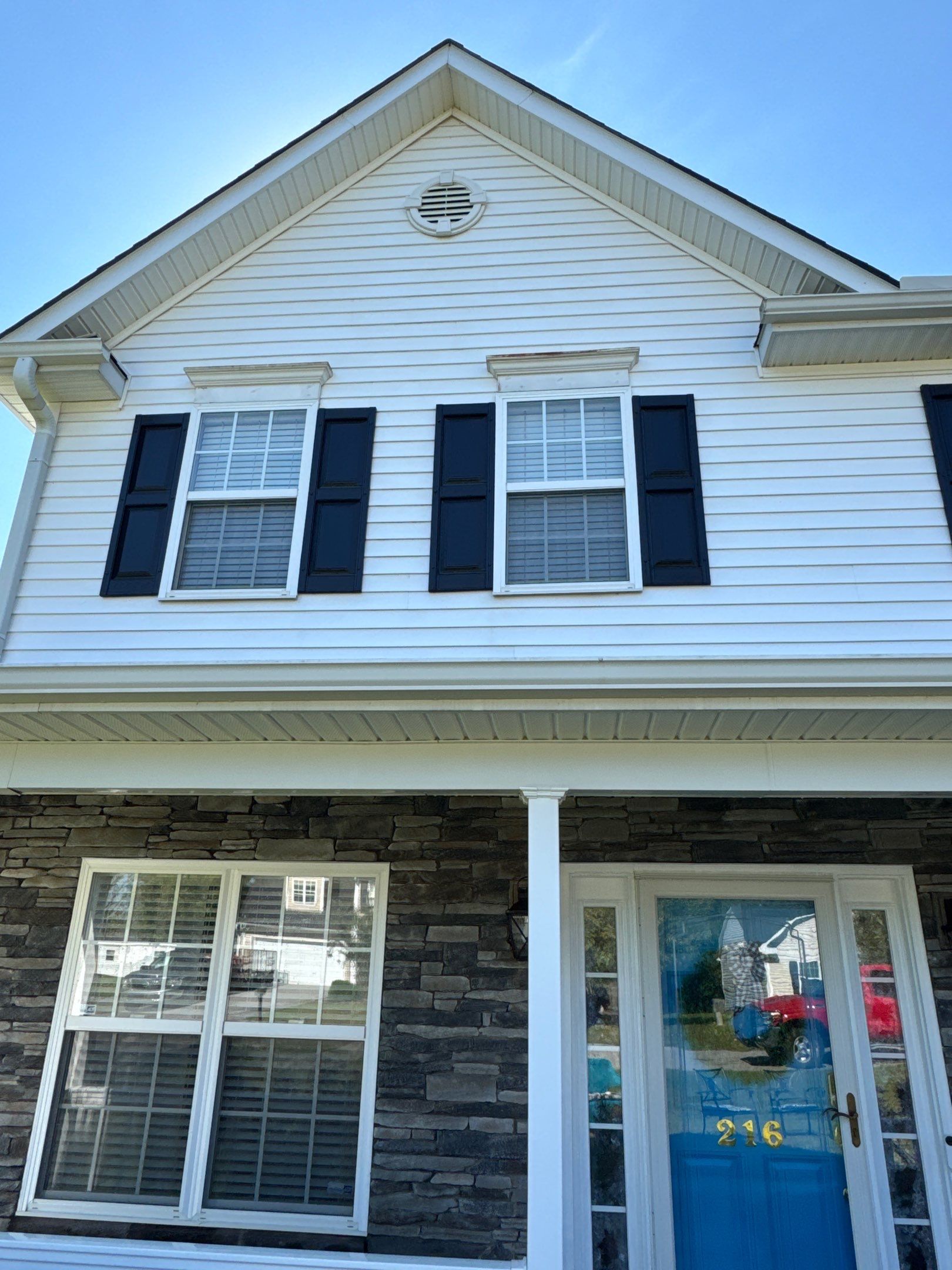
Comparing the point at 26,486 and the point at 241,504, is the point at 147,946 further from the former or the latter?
the point at 26,486

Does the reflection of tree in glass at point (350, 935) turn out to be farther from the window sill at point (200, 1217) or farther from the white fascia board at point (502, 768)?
the white fascia board at point (502, 768)

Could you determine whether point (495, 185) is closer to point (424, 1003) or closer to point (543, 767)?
point (543, 767)

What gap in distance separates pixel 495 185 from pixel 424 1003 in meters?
5.21

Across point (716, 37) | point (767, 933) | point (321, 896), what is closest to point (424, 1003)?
point (321, 896)

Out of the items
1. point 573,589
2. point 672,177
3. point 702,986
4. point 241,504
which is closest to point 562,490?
point 573,589

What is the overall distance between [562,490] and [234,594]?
194cm

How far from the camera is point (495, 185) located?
19.1 feet

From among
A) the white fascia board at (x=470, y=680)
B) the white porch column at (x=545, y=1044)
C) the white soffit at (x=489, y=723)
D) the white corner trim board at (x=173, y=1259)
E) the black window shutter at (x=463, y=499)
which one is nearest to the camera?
the white corner trim board at (x=173, y=1259)

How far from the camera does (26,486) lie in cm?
519

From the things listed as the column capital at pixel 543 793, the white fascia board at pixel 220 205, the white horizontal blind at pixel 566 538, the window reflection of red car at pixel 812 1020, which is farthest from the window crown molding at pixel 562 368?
the window reflection of red car at pixel 812 1020

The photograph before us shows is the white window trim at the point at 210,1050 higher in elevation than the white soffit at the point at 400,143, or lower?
lower

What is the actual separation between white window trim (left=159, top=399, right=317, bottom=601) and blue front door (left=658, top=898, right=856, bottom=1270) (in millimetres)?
2975

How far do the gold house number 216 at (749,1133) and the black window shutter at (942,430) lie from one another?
10.9 ft

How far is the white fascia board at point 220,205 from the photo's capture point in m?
5.49
